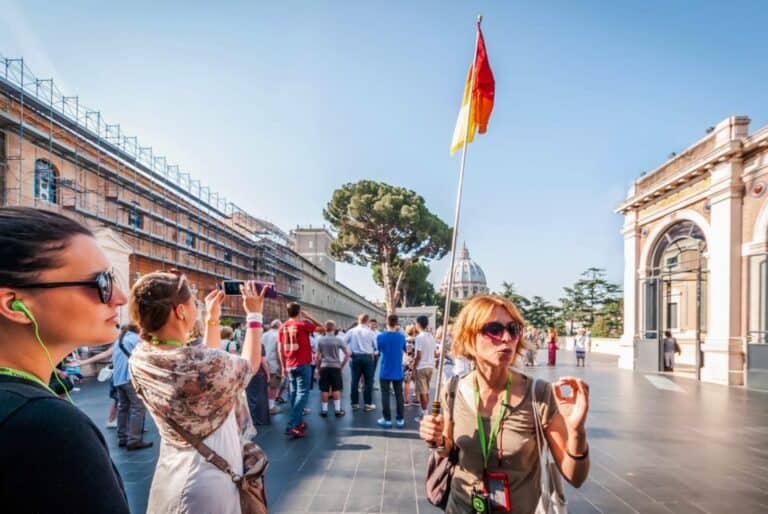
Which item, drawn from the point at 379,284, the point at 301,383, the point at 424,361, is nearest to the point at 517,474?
the point at 301,383

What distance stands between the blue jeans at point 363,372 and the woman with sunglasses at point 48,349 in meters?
7.22

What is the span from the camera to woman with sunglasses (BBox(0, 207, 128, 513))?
706mm

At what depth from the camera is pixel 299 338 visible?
21.5ft

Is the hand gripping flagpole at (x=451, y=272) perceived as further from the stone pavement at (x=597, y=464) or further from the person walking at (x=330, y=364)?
the person walking at (x=330, y=364)

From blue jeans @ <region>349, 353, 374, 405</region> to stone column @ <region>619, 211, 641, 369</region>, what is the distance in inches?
527

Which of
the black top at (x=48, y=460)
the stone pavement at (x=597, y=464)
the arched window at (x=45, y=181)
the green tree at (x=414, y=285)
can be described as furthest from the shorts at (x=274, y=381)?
the green tree at (x=414, y=285)

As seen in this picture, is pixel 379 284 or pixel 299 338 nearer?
pixel 299 338

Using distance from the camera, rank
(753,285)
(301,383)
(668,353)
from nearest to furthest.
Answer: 1. (301,383)
2. (753,285)
3. (668,353)

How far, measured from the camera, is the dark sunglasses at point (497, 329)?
6.81 feet

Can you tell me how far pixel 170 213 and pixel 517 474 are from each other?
2738 cm

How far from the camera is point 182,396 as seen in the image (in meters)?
1.81

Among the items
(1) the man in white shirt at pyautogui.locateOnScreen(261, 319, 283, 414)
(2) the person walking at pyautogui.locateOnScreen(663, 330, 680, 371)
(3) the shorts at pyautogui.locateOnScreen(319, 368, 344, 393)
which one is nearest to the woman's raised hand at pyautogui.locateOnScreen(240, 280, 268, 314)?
(3) the shorts at pyautogui.locateOnScreen(319, 368, 344, 393)

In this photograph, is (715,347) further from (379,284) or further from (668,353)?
(379,284)

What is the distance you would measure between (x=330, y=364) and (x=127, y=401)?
10.1 feet
